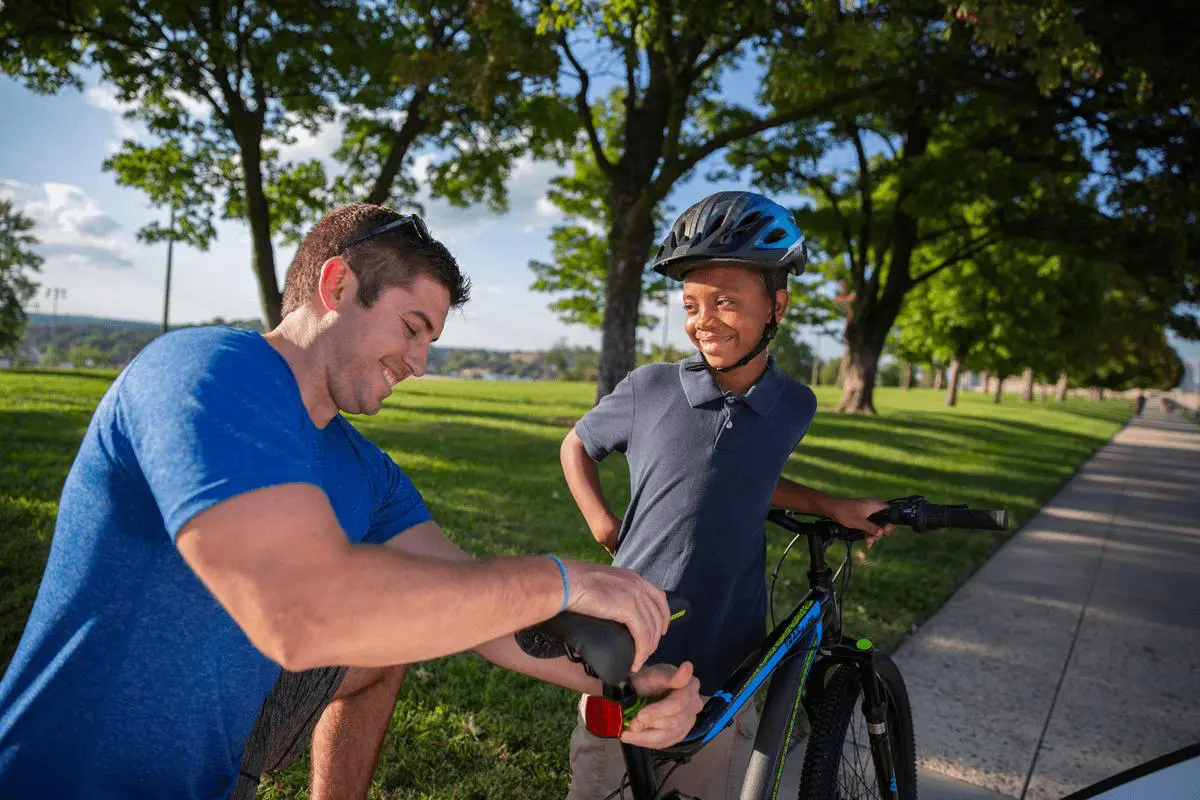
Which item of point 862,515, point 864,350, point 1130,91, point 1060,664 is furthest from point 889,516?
point 864,350

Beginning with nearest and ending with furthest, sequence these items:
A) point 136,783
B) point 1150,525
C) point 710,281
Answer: point 136,783 → point 710,281 → point 1150,525

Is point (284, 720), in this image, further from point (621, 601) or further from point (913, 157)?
point (913, 157)

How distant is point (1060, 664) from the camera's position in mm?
4770

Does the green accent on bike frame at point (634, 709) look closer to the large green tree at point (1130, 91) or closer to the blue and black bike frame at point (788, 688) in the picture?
the blue and black bike frame at point (788, 688)

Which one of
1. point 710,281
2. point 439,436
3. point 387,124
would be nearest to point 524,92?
point 387,124

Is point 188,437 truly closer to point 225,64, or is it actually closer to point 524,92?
point 524,92

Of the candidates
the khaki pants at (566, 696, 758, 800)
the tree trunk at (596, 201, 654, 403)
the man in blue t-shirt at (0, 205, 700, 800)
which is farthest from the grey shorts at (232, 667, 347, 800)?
the tree trunk at (596, 201, 654, 403)

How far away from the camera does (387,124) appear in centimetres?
1630

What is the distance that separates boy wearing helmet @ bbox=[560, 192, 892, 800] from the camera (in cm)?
212

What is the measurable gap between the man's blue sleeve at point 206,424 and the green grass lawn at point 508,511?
2.23 metres

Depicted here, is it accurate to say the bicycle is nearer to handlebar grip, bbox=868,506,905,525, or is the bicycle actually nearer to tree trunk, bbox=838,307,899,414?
handlebar grip, bbox=868,506,905,525

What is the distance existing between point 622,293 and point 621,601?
12105 mm

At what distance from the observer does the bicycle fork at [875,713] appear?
2.28m

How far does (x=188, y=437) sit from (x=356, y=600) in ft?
1.12
